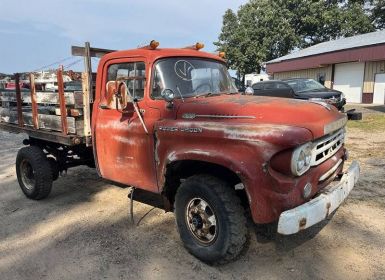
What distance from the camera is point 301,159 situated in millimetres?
3330

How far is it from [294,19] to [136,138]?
39638 mm

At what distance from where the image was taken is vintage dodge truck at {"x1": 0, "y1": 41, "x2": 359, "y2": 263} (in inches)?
131

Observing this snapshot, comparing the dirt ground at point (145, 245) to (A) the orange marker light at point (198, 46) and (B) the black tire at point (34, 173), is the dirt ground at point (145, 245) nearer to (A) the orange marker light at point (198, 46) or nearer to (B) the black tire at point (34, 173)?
(B) the black tire at point (34, 173)

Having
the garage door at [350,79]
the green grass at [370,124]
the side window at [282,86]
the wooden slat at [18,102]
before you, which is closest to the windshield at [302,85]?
the side window at [282,86]

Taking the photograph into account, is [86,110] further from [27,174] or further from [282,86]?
[282,86]

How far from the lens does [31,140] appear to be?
636 centimetres

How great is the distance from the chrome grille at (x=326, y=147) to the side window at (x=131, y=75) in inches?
75.8

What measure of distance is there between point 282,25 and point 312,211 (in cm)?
3782

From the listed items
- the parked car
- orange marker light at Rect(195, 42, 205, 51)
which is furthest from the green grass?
orange marker light at Rect(195, 42, 205, 51)

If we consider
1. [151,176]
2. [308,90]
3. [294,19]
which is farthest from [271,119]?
[294,19]

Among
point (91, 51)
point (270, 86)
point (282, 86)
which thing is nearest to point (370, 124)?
point (282, 86)

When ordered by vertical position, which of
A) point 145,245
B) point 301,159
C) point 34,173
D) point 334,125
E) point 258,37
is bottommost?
point 145,245

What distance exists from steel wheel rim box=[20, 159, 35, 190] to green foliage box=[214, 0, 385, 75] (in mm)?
33867

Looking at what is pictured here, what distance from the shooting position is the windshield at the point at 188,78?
4289 mm
